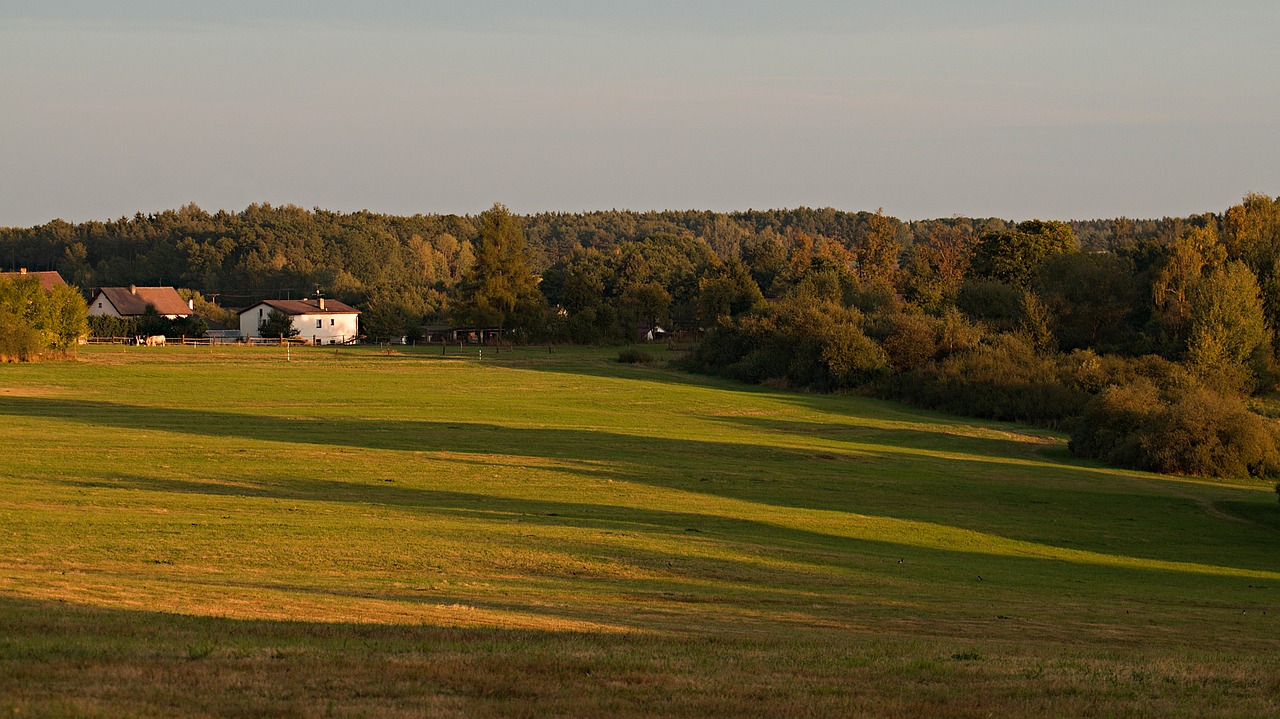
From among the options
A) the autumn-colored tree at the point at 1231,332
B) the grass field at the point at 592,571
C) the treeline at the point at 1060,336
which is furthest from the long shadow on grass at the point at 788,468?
the autumn-colored tree at the point at 1231,332

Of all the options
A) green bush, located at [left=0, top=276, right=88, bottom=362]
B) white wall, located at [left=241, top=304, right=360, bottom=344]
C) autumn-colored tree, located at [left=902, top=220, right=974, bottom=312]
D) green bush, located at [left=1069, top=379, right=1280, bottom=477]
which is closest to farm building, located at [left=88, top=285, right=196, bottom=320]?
white wall, located at [left=241, top=304, right=360, bottom=344]

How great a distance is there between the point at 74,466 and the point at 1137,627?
24316mm

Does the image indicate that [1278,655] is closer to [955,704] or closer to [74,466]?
[955,704]

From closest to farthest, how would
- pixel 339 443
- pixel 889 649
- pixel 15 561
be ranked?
pixel 889 649 < pixel 15 561 < pixel 339 443

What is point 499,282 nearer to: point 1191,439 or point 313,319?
point 313,319

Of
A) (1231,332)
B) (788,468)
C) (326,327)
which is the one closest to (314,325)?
(326,327)

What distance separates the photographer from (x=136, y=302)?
143000 mm

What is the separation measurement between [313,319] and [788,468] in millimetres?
110563

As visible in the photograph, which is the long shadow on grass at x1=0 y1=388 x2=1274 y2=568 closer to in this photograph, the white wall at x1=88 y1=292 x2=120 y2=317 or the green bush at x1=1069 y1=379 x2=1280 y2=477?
the green bush at x1=1069 y1=379 x2=1280 y2=477

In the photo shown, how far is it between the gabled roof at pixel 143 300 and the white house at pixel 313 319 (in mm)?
10012

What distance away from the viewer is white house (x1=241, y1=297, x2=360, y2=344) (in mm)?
138750

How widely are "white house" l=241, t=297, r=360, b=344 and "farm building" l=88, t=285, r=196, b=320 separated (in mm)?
8545

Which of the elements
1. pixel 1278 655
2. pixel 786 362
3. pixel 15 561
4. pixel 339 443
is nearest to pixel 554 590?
pixel 15 561

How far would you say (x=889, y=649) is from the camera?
13.2 m
